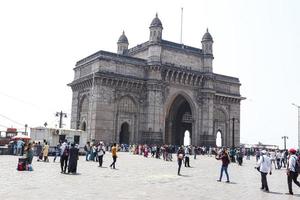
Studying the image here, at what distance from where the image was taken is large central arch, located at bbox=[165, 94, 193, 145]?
56.5 metres

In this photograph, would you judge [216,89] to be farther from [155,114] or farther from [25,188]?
[25,188]

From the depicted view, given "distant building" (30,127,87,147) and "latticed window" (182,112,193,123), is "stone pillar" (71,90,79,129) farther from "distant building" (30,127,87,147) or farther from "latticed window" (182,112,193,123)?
"latticed window" (182,112,193,123)

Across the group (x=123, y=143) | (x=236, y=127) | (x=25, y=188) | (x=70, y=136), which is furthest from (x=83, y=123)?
(x=25, y=188)

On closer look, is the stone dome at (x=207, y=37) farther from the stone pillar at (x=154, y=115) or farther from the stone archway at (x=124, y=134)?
the stone archway at (x=124, y=134)

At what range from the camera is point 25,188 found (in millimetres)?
11797

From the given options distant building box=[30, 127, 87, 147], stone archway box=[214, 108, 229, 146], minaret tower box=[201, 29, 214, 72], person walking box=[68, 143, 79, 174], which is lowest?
person walking box=[68, 143, 79, 174]

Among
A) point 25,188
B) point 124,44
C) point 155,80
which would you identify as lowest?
point 25,188

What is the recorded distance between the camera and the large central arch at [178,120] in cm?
5647

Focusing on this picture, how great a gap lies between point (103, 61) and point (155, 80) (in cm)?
744

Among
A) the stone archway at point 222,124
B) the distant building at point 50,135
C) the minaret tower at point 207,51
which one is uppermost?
the minaret tower at point 207,51

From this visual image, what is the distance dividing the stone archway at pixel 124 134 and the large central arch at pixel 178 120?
820 cm

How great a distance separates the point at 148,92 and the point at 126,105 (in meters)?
3.42

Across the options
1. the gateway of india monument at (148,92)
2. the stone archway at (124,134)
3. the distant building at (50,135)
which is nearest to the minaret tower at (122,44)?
the gateway of india monument at (148,92)

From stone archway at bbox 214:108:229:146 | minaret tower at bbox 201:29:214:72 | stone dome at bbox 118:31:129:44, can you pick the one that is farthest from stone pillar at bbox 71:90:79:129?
stone archway at bbox 214:108:229:146
